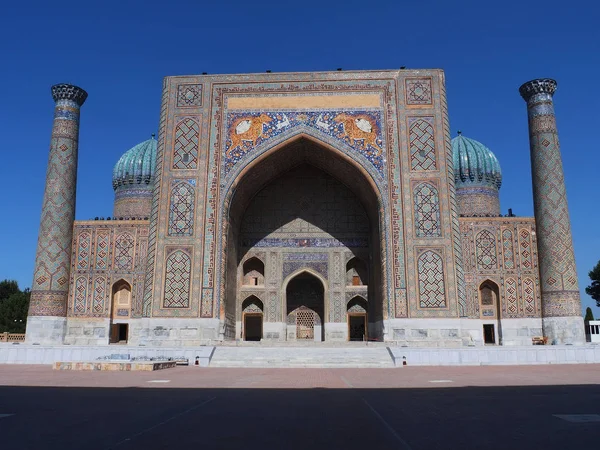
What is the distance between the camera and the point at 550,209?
1244 cm

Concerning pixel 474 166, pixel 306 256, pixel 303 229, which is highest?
pixel 474 166

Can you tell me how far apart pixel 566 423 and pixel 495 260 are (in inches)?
435

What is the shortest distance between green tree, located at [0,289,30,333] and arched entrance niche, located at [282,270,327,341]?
12.0m

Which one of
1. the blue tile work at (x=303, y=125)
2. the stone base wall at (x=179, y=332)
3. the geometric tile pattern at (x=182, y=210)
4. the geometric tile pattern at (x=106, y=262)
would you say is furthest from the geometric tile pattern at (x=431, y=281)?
the geometric tile pattern at (x=106, y=262)

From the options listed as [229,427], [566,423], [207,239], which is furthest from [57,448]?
[207,239]

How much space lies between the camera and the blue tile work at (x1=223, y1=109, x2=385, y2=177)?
11820 millimetres

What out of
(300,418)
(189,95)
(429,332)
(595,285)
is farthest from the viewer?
(595,285)

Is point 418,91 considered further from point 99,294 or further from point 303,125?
point 99,294

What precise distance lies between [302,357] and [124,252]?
5891mm

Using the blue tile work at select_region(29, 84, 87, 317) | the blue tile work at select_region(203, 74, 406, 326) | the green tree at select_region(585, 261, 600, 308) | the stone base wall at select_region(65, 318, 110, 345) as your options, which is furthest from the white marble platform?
the green tree at select_region(585, 261, 600, 308)

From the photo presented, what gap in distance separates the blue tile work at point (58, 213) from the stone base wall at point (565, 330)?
1057cm

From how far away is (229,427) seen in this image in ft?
7.93

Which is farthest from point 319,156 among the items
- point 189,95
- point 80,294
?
point 80,294

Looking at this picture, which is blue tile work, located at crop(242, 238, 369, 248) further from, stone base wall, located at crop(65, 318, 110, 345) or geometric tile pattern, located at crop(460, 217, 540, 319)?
stone base wall, located at crop(65, 318, 110, 345)
